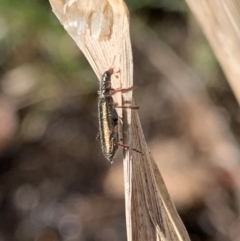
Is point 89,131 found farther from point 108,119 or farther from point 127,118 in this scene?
point 127,118

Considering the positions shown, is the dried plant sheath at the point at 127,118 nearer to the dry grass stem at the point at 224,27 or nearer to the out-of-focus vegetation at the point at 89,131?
the dry grass stem at the point at 224,27

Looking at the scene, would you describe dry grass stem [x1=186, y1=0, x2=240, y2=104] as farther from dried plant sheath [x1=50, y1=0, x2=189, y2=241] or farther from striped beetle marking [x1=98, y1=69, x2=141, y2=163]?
striped beetle marking [x1=98, y1=69, x2=141, y2=163]

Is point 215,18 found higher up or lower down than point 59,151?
lower down

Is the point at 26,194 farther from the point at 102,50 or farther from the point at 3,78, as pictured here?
the point at 102,50

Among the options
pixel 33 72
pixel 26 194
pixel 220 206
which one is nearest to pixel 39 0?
pixel 33 72

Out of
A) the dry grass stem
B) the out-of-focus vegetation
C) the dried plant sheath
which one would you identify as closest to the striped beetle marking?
the dried plant sheath

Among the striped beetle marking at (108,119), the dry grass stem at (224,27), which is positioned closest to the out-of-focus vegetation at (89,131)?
the striped beetle marking at (108,119)

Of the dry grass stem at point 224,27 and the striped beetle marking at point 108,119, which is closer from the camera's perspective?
the dry grass stem at point 224,27
